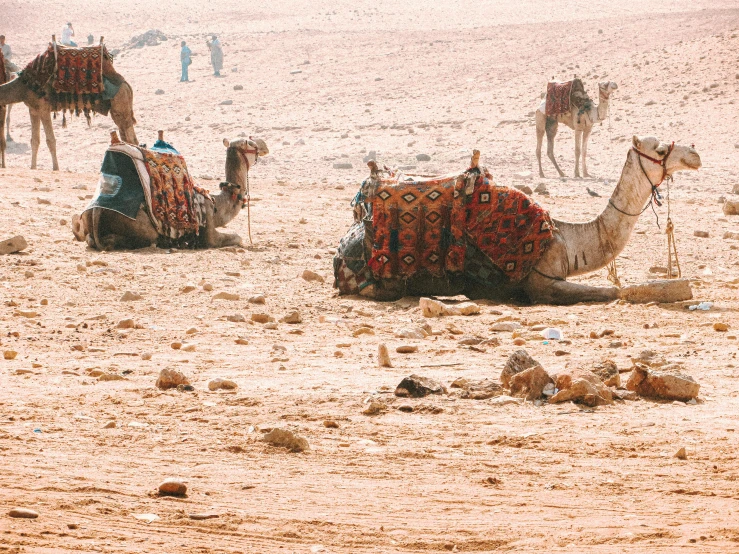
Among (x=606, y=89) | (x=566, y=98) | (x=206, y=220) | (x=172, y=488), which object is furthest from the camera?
(x=606, y=89)

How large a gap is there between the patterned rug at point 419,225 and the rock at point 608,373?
3.08m

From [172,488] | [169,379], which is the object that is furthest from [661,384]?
[172,488]

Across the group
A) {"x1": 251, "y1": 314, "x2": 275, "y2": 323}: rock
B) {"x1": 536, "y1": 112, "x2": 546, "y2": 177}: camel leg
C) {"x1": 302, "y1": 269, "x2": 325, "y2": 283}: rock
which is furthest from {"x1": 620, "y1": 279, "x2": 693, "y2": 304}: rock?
{"x1": 536, "y1": 112, "x2": 546, "y2": 177}: camel leg

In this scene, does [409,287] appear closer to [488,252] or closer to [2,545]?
[488,252]

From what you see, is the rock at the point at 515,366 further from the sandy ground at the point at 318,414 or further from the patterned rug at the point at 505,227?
the patterned rug at the point at 505,227

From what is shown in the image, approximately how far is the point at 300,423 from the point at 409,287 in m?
4.17

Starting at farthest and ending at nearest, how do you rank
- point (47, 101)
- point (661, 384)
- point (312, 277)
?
point (47, 101) → point (312, 277) → point (661, 384)

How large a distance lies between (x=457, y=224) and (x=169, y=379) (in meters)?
3.49

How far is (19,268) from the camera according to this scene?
11.1 meters

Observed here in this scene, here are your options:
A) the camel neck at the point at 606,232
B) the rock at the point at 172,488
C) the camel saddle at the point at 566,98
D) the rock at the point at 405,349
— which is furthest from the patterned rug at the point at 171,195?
the camel saddle at the point at 566,98

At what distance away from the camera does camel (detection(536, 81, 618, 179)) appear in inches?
883

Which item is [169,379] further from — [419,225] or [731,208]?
[731,208]

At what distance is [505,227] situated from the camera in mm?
9531

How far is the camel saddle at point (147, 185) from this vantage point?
12.2m
